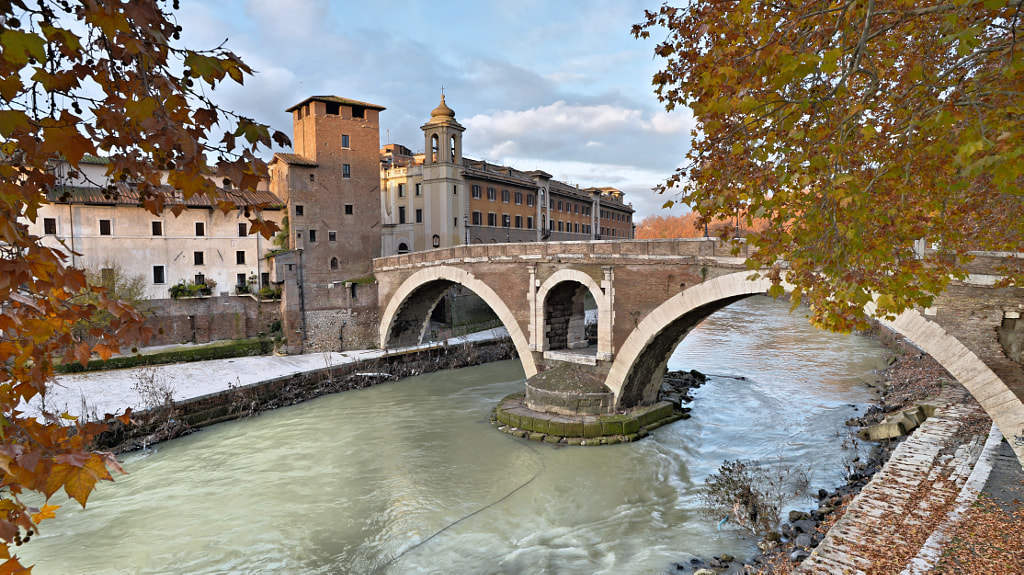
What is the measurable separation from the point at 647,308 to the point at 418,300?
13645mm

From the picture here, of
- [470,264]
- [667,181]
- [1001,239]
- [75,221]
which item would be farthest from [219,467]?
[1001,239]

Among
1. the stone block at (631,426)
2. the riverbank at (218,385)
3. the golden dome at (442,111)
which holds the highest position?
the golden dome at (442,111)

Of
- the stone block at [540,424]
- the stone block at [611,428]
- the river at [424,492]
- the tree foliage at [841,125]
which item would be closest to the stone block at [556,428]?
the stone block at [540,424]

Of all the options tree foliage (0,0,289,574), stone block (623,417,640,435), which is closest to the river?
stone block (623,417,640,435)

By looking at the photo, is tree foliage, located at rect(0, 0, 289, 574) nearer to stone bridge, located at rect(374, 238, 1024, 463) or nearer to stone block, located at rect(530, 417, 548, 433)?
stone bridge, located at rect(374, 238, 1024, 463)

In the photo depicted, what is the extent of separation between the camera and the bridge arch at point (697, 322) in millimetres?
8680

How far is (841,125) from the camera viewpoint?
13.3 ft

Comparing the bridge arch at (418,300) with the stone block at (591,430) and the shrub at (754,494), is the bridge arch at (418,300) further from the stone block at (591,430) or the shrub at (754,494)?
the shrub at (754,494)

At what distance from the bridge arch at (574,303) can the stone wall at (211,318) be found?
13141mm

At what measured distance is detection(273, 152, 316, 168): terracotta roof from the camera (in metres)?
24.3

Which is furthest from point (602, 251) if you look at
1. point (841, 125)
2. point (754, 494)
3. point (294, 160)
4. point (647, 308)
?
point (294, 160)

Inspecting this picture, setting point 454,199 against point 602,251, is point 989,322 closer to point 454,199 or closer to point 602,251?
point 602,251

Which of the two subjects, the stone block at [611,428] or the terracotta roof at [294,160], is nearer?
the stone block at [611,428]

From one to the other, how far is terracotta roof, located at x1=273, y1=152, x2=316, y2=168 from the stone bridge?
719cm
